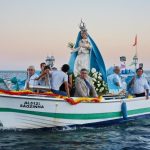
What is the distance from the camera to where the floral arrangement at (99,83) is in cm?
1531

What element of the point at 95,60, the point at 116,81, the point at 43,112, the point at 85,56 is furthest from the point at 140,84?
the point at 43,112

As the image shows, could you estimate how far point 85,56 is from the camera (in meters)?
15.7

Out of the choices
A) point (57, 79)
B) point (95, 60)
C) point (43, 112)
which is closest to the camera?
point (43, 112)

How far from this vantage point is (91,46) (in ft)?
51.3

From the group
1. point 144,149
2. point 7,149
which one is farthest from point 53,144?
point 144,149

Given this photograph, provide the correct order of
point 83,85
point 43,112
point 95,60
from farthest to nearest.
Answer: point 95,60 → point 83,85 → point 43,112

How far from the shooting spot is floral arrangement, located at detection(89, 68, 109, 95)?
50.2 ft

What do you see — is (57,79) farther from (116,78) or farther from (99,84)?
(116,78)

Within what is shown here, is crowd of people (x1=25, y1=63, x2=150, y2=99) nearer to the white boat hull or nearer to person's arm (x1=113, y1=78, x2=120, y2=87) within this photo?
the white boat hull

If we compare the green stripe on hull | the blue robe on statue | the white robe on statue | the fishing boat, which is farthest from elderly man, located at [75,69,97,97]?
the blue robe on statue

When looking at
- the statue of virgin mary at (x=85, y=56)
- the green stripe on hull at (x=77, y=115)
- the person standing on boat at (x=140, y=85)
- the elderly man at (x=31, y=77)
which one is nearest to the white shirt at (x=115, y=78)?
Answer: the statue of virgin mary at (x=85, y=56)

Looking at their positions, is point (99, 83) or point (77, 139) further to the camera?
point (99, 83)

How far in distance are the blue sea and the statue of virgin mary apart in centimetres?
275

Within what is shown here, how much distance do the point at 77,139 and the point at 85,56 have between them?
4.59 m
